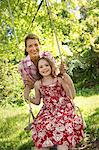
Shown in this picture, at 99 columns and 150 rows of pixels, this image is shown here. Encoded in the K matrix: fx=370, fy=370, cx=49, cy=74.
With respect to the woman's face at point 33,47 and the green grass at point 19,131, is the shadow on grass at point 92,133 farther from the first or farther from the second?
Result: the woman's face at point 33,47

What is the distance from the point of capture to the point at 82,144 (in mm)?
5207

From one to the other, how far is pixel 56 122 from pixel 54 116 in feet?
0.22

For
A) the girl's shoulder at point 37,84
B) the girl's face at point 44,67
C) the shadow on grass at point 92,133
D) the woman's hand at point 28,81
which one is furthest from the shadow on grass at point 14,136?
the girl's face at point 44,67

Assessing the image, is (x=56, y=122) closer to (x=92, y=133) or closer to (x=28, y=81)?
(x=28, y=81)

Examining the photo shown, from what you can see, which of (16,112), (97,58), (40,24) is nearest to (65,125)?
(40,24)

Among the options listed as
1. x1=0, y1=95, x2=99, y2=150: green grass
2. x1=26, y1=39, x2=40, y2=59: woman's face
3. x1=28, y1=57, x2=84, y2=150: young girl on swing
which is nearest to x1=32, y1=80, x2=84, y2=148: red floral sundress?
x1=28, y1=57, x2=84, y2=150: young girl on swing

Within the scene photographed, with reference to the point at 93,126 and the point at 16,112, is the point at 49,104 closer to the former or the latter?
the point at 93,126

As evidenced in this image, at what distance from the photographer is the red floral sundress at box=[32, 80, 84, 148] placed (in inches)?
131

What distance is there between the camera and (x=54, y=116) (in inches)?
135

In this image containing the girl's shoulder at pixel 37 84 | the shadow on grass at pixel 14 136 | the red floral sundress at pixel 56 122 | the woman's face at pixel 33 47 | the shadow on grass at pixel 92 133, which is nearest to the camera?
the red floral sundress at pixel 56 122

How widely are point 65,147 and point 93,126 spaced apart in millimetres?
3148

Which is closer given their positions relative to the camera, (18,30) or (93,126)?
(93,126)

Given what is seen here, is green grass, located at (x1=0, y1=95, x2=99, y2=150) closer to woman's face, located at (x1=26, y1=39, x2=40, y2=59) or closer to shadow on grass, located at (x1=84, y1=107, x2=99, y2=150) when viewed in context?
shadow on grass, located at (x1=84, y1=107, x2=99, y2=150)

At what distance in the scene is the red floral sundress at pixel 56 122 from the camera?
3328 mm
